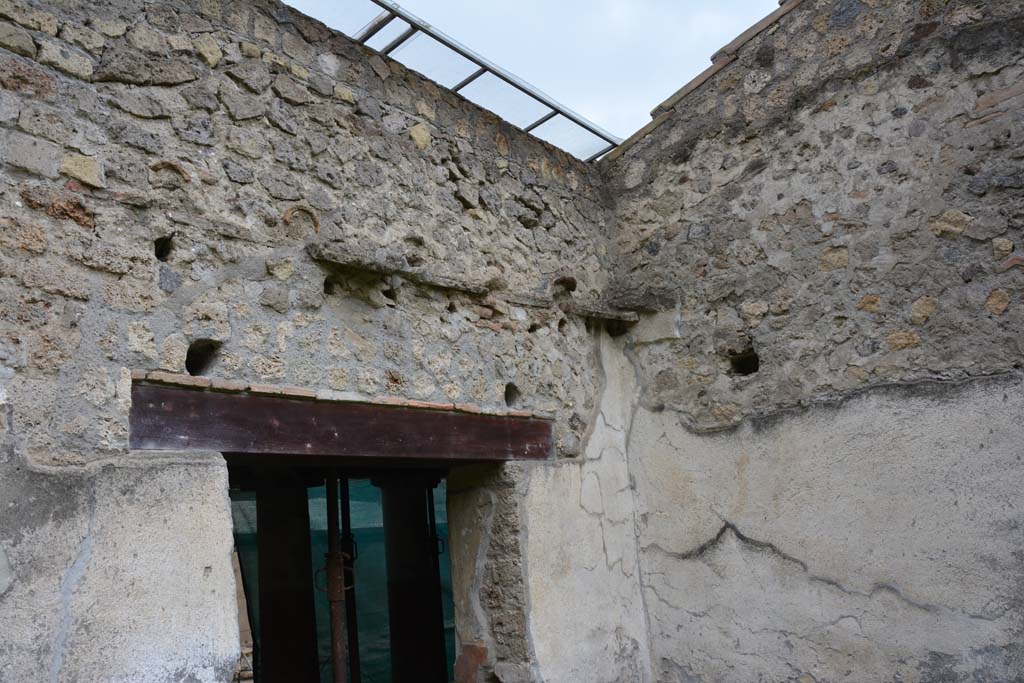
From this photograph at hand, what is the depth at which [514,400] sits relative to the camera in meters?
3.16

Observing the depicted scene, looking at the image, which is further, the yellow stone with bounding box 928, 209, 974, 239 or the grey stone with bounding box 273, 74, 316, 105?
the yellow stone with bounding box 928, 209, 974, 239

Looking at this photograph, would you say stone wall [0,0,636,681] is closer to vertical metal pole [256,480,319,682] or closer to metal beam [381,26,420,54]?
metal beam [381,26,420,54]

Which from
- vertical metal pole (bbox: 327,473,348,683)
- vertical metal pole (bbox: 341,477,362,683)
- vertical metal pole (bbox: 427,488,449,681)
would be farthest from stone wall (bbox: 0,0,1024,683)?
vertical metal pole (bbox: 427,488,449,681)

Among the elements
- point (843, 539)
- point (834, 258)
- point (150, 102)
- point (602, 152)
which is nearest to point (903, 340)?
point (834, 258)

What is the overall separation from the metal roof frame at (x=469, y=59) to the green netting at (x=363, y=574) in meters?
3.42

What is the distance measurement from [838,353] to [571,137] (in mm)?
1680

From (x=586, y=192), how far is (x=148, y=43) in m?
2.07

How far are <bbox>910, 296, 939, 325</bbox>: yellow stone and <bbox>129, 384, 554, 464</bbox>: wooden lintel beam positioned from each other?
1.42 m

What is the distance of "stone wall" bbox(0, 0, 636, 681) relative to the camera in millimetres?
1878

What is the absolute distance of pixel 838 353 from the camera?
316 cm

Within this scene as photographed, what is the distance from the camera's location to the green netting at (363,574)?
21.0 ft

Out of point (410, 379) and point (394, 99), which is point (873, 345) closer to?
point (410, 379)

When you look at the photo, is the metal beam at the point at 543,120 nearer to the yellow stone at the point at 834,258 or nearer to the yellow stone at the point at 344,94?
the yellow stone at the point at 344,94

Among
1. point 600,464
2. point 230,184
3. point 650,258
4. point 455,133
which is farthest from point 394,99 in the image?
point 600,464
